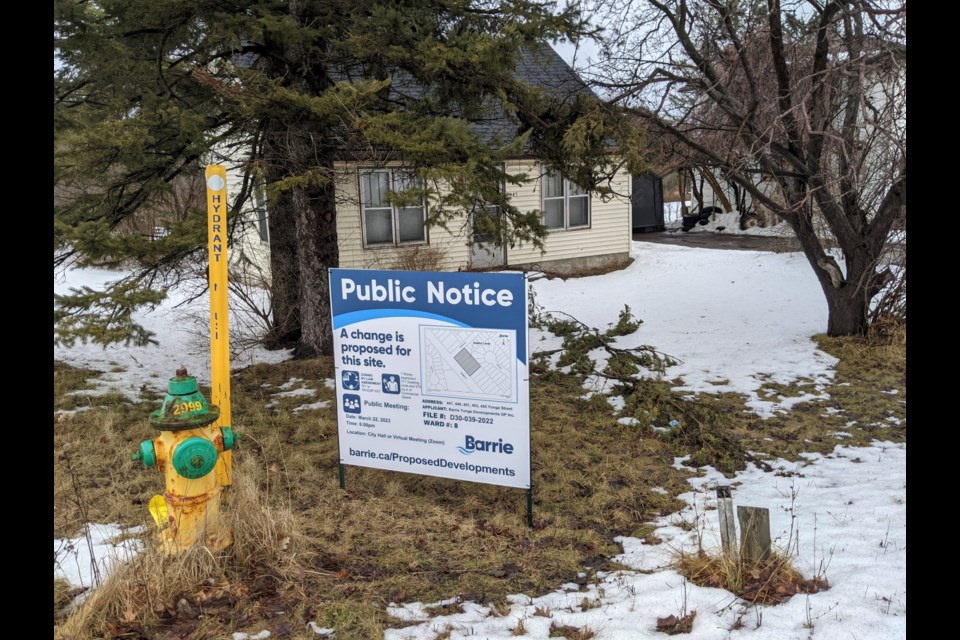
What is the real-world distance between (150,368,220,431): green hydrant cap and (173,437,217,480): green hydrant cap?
92 millimetres

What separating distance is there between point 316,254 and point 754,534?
674 cm

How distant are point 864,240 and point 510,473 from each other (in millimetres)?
7290

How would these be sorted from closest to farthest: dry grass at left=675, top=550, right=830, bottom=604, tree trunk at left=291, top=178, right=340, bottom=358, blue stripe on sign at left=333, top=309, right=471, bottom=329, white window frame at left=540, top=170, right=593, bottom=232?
dry grass at left=675, top=550, right=830, bottom=604, blue stripe on sign at left=333, top=309, right=471, bottom=329, tree trunk at left=291, top=178, right=340, bottom=358, white window frame at left=540, top=170, right=593, bottom=232

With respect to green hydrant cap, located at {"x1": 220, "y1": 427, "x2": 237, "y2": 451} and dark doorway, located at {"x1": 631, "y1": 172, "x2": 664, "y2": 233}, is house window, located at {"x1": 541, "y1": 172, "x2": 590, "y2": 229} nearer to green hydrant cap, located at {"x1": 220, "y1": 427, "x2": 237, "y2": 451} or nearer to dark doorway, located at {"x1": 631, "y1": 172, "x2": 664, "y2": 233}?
dark doorway, located at {"x1": 631, "y1": 172, "x2": 664, "y2": 233}

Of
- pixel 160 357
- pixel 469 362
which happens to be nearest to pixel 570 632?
pixel 469 362

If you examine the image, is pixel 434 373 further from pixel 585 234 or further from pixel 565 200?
pixel 585 234

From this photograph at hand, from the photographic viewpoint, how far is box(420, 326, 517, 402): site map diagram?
4.96 meters

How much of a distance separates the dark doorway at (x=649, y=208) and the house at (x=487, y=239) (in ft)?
25.4

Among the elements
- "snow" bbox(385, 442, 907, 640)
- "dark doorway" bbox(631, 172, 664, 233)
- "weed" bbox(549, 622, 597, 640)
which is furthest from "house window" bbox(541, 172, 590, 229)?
"weed" bbox(549, 622, 597, 640)

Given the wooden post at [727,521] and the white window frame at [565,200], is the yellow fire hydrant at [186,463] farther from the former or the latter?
the white window frame at [565,200]

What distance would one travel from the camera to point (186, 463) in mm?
3934

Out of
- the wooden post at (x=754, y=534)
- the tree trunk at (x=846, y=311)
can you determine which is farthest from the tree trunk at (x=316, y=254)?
the tree trunk at (x=846, y=311)

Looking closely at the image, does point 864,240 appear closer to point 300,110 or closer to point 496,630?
point 300,110

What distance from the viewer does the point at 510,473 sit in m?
5.03
